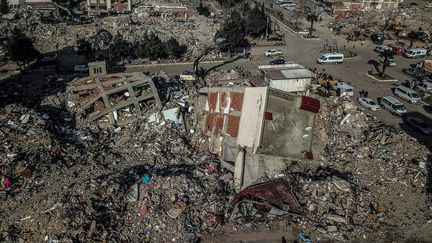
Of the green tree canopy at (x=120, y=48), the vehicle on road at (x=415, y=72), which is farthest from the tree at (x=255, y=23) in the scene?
the vehicle on road at (x=415, y=72)

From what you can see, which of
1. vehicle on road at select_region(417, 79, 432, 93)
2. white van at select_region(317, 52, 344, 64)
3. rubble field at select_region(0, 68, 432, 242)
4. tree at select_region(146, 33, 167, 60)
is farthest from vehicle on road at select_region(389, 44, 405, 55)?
tree at select_region(146, 33, 167, 60)

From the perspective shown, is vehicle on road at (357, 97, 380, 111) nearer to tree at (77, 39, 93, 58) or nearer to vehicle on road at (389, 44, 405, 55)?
vehicle on road at (389, 44, 405, 55)

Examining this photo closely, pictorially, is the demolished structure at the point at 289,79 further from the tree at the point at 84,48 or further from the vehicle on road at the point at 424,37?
the vehicle on road at the point at 424,37

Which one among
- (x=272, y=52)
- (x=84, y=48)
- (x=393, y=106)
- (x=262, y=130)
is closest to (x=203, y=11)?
(x=272, y=52)

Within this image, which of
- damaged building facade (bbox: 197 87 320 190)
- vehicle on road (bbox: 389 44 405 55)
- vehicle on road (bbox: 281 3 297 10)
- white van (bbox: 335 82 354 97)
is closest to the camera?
damaged building facade (bbox: 197 87 320 190)

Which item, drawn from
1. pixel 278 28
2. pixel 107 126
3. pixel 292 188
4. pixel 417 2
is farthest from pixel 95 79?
pixel 417 2

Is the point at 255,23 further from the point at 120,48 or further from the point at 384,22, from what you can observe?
the point at 384,22

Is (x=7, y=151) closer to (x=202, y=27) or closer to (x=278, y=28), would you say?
(x=202, y=27)
